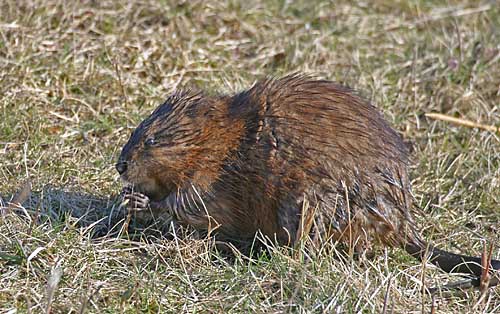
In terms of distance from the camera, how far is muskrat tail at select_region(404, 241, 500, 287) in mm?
4059

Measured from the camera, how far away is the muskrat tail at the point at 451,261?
4059 mm

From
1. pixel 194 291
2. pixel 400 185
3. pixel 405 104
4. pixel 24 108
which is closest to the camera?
pixel 194 291

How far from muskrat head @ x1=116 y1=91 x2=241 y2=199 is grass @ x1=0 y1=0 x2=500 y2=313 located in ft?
1.01

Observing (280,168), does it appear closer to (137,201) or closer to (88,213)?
(137,201)

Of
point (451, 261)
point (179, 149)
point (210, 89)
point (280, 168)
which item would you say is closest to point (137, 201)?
point (179, 149)

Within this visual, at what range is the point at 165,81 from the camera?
6.09 metres

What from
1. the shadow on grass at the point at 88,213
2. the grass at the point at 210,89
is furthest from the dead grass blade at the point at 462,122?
the shadow on grass at the point at 88,213

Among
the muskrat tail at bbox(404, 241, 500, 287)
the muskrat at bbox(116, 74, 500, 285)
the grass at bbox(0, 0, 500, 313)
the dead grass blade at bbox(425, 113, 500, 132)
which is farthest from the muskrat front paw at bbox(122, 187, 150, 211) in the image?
the dead grass blade at bbox(425, 113, 500, 132)

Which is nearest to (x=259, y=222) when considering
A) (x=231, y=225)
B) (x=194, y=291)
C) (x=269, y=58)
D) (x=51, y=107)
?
(x=231, y=225)

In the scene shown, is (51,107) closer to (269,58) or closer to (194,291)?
(269,58)

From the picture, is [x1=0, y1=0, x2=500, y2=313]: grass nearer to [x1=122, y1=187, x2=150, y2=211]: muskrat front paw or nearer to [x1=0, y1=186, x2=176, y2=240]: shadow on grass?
[x1=0, y1=186, x2=176, y2=240]: shadow on grass

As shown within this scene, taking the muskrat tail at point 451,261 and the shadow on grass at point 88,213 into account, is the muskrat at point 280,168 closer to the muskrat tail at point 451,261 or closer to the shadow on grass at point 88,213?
the muskrat tail at point 451,261

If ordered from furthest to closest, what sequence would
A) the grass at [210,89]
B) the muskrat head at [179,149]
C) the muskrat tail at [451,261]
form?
the muskrat head at [179,149], the muskrat tail at [451,261], the grass at [210,89]

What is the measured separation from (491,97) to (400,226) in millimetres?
2239
